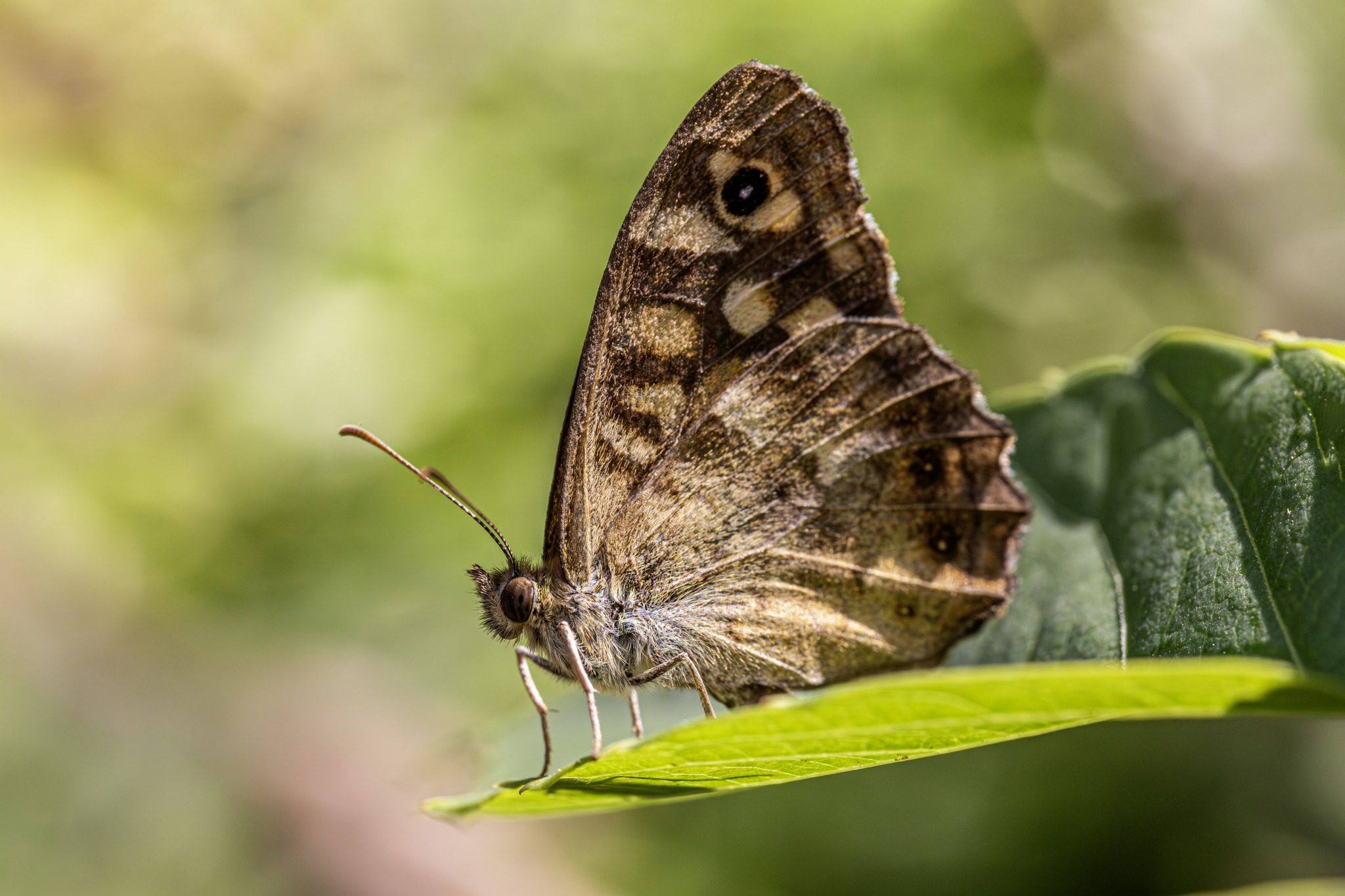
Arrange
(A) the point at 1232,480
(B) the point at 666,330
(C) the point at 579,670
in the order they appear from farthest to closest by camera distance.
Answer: (B) the point at 666,330, (C) the point at 579,670, (A) the point at 1232,480

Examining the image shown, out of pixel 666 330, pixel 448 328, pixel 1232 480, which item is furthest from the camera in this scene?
pixel 448 328

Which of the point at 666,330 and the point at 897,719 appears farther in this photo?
the point at 666,330

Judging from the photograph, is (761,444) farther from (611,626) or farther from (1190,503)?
(1190,503)

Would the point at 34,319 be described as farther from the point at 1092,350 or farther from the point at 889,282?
the point at 1092,350

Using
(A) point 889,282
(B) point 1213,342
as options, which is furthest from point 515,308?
(B) point 1213,342

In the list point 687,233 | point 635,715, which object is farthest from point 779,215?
point 635,715

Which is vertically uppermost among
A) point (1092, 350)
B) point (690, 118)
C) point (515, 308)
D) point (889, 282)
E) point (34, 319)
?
point (34, 319)

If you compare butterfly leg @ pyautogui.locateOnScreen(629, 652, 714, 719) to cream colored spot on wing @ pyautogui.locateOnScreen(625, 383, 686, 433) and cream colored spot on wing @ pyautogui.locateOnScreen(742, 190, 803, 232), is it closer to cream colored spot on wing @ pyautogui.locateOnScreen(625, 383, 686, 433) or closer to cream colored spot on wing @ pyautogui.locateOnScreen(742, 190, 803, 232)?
cream colored spot on wing @ pyautogui.locateOnScreen(625, 383, 686, 433)
